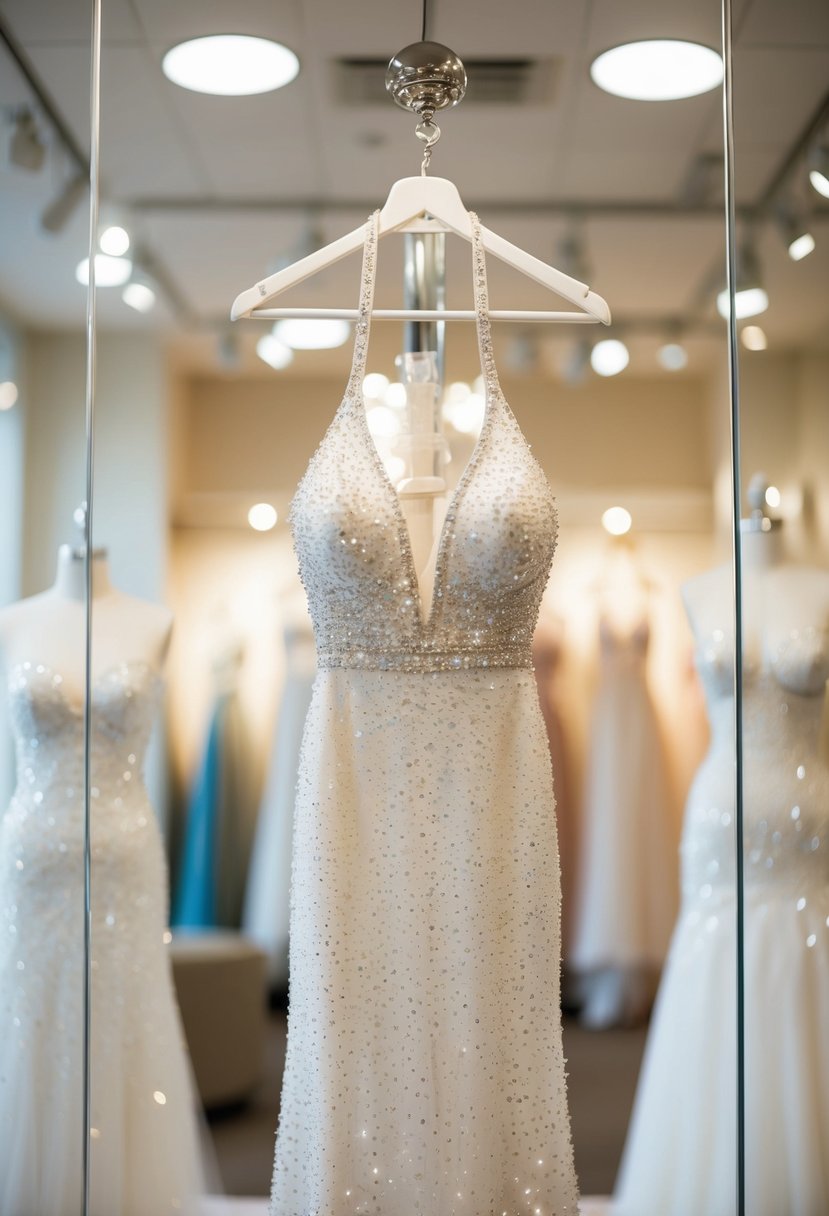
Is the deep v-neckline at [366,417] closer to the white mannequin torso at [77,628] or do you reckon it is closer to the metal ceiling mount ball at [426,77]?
the metal ceiling mount ball at [426,77]

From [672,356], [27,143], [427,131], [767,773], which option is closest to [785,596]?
[767,773]

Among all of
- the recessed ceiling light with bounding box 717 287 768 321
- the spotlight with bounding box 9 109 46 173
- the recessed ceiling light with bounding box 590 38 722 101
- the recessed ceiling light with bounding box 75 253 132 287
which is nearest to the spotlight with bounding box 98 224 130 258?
the recessed ceiling light with bounding box 75 253 132 287

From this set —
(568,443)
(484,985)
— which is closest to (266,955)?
(484,985)

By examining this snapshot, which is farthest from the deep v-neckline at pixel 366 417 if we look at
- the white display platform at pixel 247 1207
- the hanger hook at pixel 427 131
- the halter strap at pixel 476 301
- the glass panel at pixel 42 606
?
the white display platform at pixel 247 1207

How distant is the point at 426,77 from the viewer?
6.17 ft

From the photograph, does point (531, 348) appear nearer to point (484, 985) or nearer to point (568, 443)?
point (568, 443)

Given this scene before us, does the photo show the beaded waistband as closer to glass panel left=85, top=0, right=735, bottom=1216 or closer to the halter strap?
glass panel left=85, top=0, right=735, bottom=1216

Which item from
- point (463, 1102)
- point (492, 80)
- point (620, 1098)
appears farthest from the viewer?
point (492, 80)

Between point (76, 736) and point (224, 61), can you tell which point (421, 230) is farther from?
point (76, 736)

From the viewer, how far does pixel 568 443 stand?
1.99 m

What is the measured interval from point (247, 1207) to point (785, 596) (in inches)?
51.3

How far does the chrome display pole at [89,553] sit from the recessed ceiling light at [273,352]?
283 millimetres

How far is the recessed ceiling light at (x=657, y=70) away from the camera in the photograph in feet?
6.70

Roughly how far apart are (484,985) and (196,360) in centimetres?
110
